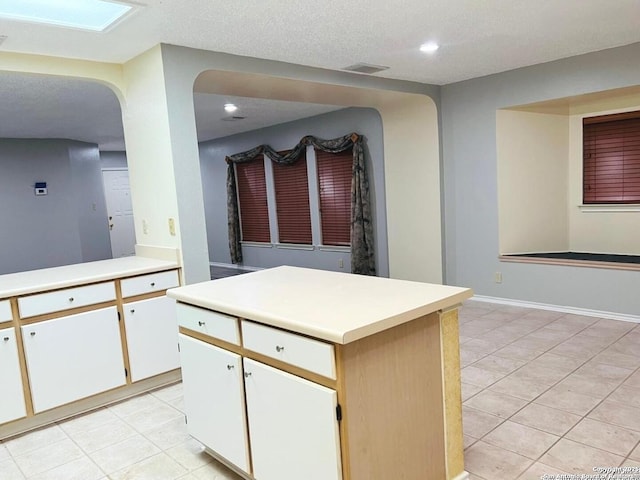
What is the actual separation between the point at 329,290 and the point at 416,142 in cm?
370

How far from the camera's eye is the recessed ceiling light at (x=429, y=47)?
3502 mm

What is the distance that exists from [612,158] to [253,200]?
519cm

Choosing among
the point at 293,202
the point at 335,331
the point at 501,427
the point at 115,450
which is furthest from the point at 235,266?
the point at 335,331

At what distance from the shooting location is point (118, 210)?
29.9ft

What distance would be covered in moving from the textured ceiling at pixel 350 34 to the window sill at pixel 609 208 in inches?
67.8

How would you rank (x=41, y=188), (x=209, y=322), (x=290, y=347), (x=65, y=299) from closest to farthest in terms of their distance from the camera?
(x=290, y=347) < (x=209, y=322) < (x=65, y=299) < (x=41, y=188)

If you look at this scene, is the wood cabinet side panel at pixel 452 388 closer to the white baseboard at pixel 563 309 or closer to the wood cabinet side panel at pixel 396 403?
the wood cabinet side panel at pixel 396 403

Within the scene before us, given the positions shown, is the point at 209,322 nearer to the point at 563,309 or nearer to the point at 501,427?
the point at 501,427

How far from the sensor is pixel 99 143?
302 inches

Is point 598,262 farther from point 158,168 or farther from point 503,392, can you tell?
point 158,168

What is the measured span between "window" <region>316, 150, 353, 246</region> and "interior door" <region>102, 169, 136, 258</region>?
15.0 ft

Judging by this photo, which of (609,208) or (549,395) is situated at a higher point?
(609,208)

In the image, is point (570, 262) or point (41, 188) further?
point (41, 188)

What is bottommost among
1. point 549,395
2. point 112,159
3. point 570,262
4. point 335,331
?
point 549,395
